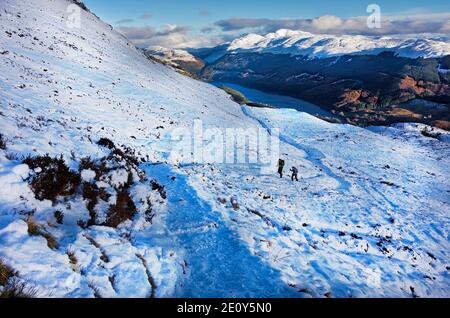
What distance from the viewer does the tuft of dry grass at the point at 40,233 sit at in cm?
775

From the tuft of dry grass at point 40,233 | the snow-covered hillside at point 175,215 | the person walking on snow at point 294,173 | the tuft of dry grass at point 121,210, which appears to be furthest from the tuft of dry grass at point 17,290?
the person walking on snow at point 294,173

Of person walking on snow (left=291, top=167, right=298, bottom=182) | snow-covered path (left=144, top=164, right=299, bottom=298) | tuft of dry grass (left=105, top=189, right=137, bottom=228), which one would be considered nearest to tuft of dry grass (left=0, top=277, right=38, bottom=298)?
snow-covered path (left=144, top=164, right=299, bottom=298)

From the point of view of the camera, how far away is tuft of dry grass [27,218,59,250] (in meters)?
7.75

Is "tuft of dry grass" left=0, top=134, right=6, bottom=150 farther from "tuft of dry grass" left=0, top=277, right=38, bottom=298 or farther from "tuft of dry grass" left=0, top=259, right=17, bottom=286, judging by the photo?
"tuft of dry grass" left=0, top=277, right=38, bottom=298

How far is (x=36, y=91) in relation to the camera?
21719mm

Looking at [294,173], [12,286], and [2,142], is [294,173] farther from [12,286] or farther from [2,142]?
[12,286]

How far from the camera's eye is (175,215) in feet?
42.4

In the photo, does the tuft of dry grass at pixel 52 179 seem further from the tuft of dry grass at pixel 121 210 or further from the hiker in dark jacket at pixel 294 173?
the hiker in dark jacket at pixel 294 173

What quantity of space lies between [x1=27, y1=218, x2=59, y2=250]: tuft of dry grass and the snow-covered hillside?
34 millimetres

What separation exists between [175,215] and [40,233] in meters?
5.65

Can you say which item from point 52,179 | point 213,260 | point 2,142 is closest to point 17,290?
point 52,179

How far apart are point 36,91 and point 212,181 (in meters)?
14.0

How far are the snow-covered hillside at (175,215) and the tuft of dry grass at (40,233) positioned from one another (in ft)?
0.11
